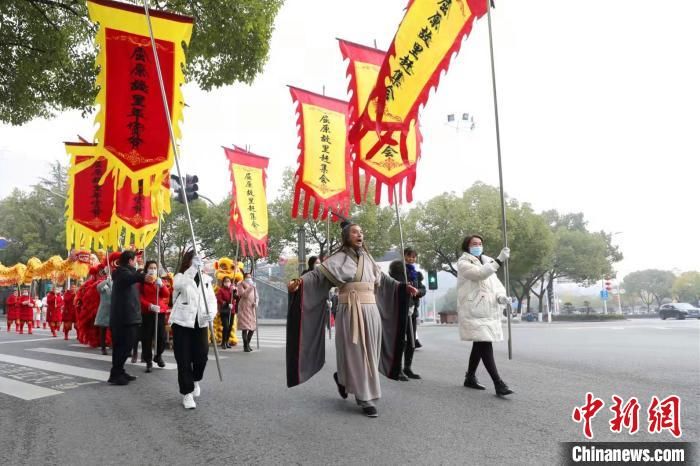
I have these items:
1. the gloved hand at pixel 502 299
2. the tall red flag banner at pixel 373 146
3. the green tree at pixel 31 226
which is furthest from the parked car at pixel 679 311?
the green tree at pixel 31 226

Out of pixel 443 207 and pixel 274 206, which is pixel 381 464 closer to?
pixel 274 206

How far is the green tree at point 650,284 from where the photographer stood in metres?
67.8

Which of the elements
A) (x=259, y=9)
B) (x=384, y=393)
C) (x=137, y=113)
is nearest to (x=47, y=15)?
(x=259, y=9)

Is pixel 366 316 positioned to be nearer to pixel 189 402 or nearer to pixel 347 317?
pixel 347 317

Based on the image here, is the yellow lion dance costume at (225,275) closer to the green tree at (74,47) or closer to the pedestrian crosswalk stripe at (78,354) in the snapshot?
the pedestrian crosswalk stripe at (78,354)

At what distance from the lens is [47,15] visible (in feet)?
28.0

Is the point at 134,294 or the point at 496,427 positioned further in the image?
the point at 134,294

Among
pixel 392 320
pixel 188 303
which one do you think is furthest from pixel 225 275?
pixel 392 320

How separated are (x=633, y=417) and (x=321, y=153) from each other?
267 inches

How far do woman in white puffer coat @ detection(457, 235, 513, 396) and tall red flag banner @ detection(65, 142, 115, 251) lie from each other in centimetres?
771

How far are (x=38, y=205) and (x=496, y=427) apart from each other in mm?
43702

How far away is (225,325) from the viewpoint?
10734 mm

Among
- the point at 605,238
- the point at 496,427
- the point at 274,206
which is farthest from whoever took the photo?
the point at 605,238

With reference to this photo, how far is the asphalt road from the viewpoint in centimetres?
352
